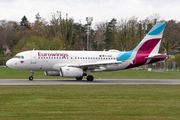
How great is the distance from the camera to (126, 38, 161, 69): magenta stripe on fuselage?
3609 centimetres

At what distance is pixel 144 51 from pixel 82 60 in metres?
8.06

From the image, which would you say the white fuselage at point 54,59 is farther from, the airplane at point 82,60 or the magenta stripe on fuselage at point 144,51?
the magenta stripe on fuselage at point 144,51

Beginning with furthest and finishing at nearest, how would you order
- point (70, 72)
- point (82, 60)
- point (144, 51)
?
point (144, 51) → point (82, 60) → point (70, 72)

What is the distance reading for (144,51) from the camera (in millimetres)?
36531

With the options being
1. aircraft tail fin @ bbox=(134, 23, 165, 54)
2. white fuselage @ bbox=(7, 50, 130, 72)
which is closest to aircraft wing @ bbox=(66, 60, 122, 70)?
white fuselage @ bbox=(7, 50, 130, 72)

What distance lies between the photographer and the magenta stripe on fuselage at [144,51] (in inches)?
1421

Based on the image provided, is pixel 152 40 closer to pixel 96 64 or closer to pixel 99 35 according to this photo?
pixel 96 64

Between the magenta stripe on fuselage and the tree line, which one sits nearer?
the magenta stripe on fuselage
